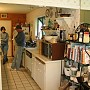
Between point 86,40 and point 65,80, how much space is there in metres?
1.04

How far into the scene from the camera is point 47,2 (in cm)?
306

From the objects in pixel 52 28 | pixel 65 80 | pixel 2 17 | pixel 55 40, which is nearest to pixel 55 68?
pixel 65 80

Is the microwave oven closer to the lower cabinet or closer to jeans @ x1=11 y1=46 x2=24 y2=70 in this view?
the lower cabinet

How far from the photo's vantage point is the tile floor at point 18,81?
408cm

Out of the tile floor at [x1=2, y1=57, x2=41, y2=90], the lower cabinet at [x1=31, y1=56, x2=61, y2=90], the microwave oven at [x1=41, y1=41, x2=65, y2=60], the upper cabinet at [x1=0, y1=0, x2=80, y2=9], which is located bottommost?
the tile floor at [x1=2, y1=57, x2=41, y2=90]

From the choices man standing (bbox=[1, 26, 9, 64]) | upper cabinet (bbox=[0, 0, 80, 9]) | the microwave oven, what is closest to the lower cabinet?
the microwave oven

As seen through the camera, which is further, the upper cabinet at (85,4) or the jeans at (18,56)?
the jeans at (18,56)

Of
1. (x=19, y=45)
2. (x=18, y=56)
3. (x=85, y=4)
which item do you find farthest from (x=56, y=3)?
(x=18, y=56)

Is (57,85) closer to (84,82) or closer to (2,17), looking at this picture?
(84,82)

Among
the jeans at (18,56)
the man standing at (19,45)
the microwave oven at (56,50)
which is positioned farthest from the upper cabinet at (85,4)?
the jeans at (18,56)

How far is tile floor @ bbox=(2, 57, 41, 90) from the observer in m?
4.08

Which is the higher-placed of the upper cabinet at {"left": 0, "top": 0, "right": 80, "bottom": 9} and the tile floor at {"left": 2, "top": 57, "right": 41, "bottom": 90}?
the upper cabinet at {"left": 0, "top": 0, "right": 80, "bottom": 9}

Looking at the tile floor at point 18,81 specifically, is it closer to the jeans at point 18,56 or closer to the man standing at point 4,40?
the jeans at point 18,56

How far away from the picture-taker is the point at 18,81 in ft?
14.8
